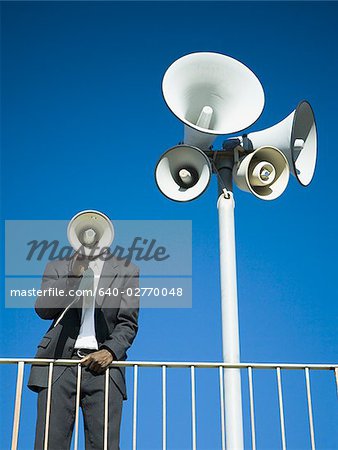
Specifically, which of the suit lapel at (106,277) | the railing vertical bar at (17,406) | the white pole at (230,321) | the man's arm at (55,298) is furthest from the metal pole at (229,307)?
the railing vertical bar at (17,406)

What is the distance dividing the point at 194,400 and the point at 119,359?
0.59m

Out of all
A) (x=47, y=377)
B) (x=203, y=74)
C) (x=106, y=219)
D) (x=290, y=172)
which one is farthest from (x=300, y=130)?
(x=47, y=377)

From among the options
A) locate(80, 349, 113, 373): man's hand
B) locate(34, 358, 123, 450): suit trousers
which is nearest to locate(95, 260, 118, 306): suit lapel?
locate(80, 349, 113, 373): man's hand

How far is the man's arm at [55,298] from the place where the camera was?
602 centimetres

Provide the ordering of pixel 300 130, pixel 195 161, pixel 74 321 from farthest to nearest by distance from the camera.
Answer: pixel 300 130 → pixel 195 161 → pixel 74 321

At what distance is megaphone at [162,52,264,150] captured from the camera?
7098 millimetres

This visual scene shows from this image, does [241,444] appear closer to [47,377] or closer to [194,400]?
[194,400]

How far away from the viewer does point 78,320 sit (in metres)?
6.09

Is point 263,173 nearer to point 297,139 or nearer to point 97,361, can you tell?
point 297,139

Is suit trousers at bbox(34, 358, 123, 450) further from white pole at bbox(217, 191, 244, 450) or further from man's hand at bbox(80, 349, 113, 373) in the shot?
white pole at bbox(217, 191, 244, 450)

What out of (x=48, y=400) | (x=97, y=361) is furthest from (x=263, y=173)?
(x=48, y=400)

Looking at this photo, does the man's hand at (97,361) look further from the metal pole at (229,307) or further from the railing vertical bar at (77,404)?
the metal pole at (229,307)

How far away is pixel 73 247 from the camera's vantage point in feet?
20.2

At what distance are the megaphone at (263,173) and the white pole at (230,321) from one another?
19 centimetres
